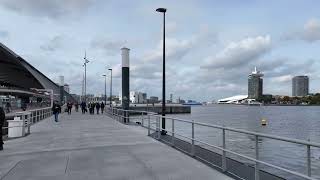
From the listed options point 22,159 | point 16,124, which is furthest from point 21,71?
point 22,159

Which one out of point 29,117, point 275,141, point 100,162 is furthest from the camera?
point 29,117

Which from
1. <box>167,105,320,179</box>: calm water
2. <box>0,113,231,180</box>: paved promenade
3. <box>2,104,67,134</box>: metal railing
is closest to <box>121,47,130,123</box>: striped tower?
<box>167,105,320,179</box>: calm water

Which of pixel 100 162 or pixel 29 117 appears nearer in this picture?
pixel 100 162

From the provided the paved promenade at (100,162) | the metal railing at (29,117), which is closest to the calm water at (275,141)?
the paved promenade at (100,162)

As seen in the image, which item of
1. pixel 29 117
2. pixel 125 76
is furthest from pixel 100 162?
pixel 125 76

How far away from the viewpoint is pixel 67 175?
10570 mm

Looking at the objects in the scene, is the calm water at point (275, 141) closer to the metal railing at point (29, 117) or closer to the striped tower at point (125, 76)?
the striped tower at point (125, 76)

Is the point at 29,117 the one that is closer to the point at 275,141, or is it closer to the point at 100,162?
the point at 100,162

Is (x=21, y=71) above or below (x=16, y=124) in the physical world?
above

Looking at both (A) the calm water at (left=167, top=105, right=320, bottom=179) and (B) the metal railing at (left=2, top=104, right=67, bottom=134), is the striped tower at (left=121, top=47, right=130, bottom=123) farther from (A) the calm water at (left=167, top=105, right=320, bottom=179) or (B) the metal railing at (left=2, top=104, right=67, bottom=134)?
(B) the metal railing at (left=2, top=104, right=67, bottom=134)

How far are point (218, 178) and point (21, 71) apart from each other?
11358cm

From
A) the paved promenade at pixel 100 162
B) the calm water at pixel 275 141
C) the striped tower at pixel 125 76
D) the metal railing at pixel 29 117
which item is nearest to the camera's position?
the calm water at pixel 275 141

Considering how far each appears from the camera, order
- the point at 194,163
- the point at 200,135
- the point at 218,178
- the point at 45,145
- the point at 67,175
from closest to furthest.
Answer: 1. the point at 218,178
2. the point at 67,175
3. the point at 194,163
4. the point at 45,145
5. the point at 200,135

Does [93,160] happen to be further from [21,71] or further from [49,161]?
[21,71]
